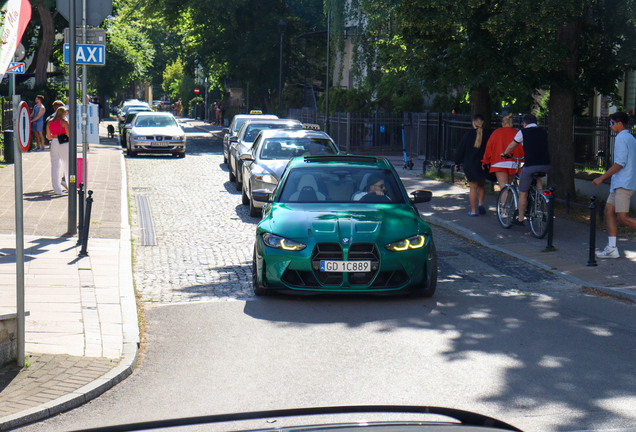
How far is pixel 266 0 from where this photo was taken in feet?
149

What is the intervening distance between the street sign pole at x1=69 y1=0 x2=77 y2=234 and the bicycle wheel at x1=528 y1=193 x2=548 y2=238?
6.95m

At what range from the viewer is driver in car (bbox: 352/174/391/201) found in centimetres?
921

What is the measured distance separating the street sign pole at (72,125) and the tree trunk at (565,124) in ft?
29.9

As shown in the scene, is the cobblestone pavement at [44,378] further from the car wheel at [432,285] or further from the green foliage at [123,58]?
the green foliage at [123,58]

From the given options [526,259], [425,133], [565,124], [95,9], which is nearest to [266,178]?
[95,9]

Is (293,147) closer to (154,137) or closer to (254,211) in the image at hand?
(254,211)

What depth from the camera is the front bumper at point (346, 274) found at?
7.89m

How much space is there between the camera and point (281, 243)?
8.03m

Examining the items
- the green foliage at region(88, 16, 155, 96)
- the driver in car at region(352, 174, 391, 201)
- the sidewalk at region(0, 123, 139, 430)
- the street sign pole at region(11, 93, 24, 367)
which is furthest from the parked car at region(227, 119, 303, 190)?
the green foliage at region(88, 16, 155, 96)

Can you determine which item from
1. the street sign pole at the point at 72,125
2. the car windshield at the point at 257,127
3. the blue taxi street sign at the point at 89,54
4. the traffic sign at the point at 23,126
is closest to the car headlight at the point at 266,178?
the street sign pole at the point at 72,125

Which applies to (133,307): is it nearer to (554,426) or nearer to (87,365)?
(87,365)

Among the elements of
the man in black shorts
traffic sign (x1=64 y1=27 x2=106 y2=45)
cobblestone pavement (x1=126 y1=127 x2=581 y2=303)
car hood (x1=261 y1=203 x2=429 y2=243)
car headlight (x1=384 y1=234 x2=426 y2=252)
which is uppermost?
traffic sign (x1=64 y1=27 x2=106 y2=45)

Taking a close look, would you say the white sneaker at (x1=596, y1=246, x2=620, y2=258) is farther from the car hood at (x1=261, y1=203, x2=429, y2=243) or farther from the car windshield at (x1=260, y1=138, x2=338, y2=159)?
the car windshield at (x1=260, y1=138, x2=338, y2=159)

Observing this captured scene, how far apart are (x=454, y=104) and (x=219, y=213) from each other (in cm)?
1601
